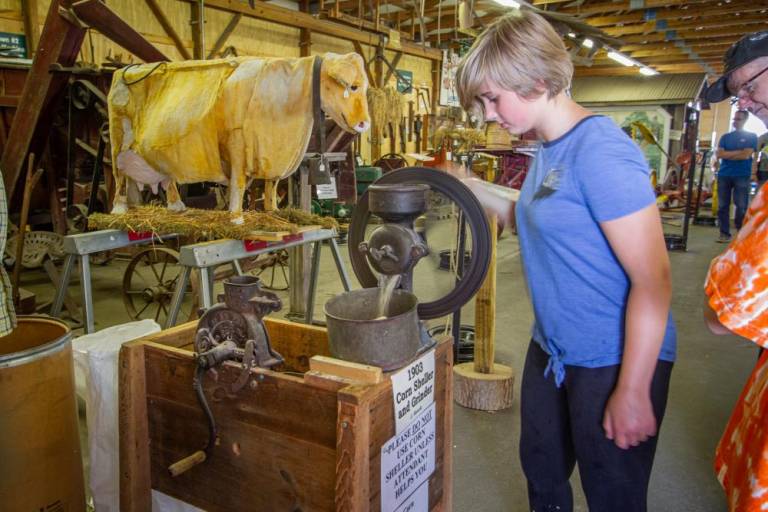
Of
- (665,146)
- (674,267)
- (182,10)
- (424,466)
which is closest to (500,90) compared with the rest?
(424,466)

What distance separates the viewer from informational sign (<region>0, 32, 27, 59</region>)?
495 centimetres

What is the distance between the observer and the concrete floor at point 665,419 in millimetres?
2111

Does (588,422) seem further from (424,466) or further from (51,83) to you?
(51,83)

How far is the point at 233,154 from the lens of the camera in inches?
94.1

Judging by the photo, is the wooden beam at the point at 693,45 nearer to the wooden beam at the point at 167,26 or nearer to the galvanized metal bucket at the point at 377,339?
the wooden beam at the point at 167,26

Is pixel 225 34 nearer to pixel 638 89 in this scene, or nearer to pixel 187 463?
pixel 187 463

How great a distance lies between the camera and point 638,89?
13.4 metres

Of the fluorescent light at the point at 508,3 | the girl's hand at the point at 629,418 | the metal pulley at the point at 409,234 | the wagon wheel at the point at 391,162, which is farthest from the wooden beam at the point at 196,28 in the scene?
the girl's hand at the point at 629,418

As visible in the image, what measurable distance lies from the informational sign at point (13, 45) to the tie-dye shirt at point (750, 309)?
5.79 meters

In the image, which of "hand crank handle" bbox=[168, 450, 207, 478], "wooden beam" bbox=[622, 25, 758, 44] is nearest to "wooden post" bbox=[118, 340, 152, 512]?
"hand crank handle" bbox=[168, 450, 207, 478]

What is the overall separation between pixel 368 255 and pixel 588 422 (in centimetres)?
58

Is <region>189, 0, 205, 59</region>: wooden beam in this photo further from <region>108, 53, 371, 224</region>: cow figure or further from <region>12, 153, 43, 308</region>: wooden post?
<region>108, 53, 371, 224</region>: cow figure

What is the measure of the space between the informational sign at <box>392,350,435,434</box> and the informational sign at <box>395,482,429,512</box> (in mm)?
172

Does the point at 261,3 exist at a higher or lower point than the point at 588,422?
higher
